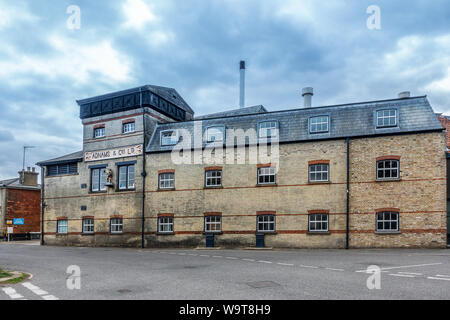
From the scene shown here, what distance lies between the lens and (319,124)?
2225 cm

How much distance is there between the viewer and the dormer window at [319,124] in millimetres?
22078

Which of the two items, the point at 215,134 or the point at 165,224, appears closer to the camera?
the point at 215,134

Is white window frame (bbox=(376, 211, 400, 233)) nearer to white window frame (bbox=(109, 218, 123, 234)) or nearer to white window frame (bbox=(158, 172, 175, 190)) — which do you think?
white window frame (bbox=(158, 172, 175, 190))

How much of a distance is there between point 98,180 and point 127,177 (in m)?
2.81

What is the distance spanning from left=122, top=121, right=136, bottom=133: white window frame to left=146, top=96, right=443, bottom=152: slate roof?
469 centimetres

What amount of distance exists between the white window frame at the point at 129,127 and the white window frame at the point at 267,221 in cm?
1120

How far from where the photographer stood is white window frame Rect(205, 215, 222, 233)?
2361 centimetres

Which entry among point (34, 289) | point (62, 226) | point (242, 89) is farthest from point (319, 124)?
point (62, 226)

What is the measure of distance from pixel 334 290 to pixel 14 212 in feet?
131

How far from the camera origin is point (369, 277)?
33.3ft

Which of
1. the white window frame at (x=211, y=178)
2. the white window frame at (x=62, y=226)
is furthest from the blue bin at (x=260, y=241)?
the white window frame at (x=62, y=226)

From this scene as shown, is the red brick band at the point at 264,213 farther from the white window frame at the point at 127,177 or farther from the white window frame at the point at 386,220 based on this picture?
the white window frame at the point at 127,177

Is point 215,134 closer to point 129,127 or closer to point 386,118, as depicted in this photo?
point 129,127
